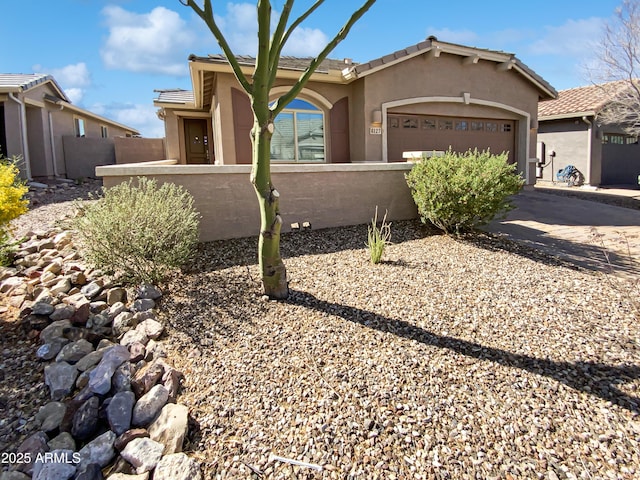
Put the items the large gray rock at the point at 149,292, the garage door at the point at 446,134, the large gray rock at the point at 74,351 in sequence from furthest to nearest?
the garage door at the point at 446,134 → the large gray rock at the point at 149,292 → the large gray rock at the point at 74,351

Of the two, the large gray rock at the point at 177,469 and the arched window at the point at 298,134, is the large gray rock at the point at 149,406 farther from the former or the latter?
the arched window at the point at 298,134

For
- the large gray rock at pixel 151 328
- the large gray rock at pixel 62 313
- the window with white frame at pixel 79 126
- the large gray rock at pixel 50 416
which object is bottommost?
the large gray rock at pixel 50 416

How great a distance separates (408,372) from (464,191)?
4773 mm

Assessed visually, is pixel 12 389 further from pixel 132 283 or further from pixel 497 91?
pixel 497 91

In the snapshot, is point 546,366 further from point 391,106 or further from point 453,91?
point 453,91

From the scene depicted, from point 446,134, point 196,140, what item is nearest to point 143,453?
point 446,134

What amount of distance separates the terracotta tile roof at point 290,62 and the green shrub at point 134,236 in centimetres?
551

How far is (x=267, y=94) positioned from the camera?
4.96 metres

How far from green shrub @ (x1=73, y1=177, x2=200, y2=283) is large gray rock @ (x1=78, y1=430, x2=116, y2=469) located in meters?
2.50

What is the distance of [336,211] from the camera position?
8.85 metres

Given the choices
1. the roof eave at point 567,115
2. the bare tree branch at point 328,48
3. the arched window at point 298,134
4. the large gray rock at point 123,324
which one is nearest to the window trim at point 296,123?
the arched window at point 298,134

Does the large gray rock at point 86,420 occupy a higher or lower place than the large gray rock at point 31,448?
higher

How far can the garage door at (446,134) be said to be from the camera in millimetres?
12820

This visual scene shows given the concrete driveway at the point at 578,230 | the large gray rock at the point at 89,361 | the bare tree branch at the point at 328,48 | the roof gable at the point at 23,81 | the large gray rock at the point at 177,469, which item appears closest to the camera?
the large gray rock at the point at 177,469
